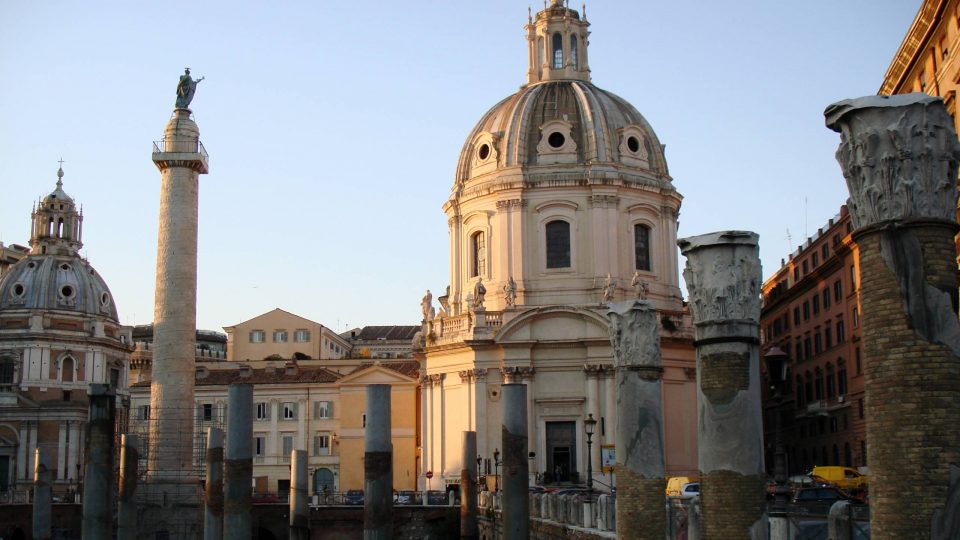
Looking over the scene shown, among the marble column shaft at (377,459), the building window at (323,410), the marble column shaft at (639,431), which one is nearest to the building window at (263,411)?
the building window at (323,410)

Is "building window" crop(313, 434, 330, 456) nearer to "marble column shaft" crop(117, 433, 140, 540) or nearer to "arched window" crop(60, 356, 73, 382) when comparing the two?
"arched window" crop(60, 356, 73, 382)

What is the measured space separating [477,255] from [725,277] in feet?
151

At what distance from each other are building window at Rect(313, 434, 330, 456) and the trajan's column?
1065 inches

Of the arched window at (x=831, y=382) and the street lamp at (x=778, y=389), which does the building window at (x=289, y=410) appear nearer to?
the arched window at (x=831, y=382)

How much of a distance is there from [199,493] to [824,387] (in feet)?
114

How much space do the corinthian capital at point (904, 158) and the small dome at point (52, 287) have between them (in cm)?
8912

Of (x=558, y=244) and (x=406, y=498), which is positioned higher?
(x=558, y=244)

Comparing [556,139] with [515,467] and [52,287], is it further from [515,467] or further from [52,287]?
[52,287]

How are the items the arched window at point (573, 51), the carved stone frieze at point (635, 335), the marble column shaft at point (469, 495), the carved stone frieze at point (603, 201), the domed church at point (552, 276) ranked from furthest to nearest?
the arched window at point (573, 51), the carved stone frieze at point (603, 201), the domed church at point (552, 276), the marble column shaft at point (469, 495), the carved stone frieze at point (635, 335)

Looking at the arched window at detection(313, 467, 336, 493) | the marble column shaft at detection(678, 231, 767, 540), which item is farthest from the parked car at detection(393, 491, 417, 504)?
the marble column shaft at detection(678, 231, 767, 540)

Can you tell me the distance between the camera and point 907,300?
41.1 feet

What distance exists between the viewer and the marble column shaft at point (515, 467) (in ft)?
106

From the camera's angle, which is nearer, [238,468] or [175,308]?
[238,468]

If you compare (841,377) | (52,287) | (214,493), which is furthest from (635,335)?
(52,287)
